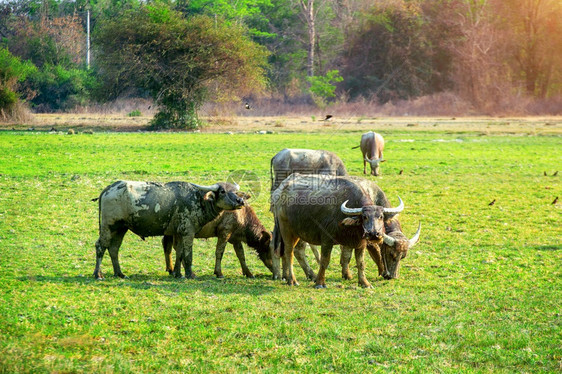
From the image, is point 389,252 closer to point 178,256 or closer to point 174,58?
point 178,256

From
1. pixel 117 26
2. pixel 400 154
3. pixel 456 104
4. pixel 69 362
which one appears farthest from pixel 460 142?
pixel 69 362

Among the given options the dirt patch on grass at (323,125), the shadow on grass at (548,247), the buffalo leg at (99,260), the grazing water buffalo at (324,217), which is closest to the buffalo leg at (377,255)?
the grazing water buffalo at (324,217)

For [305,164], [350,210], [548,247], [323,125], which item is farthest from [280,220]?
[323,125]

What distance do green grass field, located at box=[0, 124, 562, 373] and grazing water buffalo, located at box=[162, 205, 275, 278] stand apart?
0.31 m

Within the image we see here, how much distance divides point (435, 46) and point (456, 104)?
400 inches

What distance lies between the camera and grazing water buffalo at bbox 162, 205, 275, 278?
11242mm

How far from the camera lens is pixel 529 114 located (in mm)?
57312

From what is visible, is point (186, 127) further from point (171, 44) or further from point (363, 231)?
point (363, 231)

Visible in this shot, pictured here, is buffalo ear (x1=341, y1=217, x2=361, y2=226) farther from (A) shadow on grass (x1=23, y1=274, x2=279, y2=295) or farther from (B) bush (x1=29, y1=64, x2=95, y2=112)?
(B) bush (x1=29, y1=64, x2=95, y2=112)

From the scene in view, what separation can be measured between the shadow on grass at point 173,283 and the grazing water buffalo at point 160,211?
260mm

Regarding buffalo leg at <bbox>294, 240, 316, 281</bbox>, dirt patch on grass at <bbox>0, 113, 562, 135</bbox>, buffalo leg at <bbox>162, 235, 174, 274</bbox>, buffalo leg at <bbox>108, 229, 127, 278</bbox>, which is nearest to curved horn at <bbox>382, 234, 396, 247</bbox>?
buffalo leg at <bbox>294, 240, 316, 281</bbox>

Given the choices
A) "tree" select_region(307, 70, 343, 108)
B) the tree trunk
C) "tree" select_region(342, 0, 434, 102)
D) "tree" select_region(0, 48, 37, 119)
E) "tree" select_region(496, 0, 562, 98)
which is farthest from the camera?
the tree trunk

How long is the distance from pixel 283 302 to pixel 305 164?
7.02 m

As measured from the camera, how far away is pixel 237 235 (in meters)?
11.6
